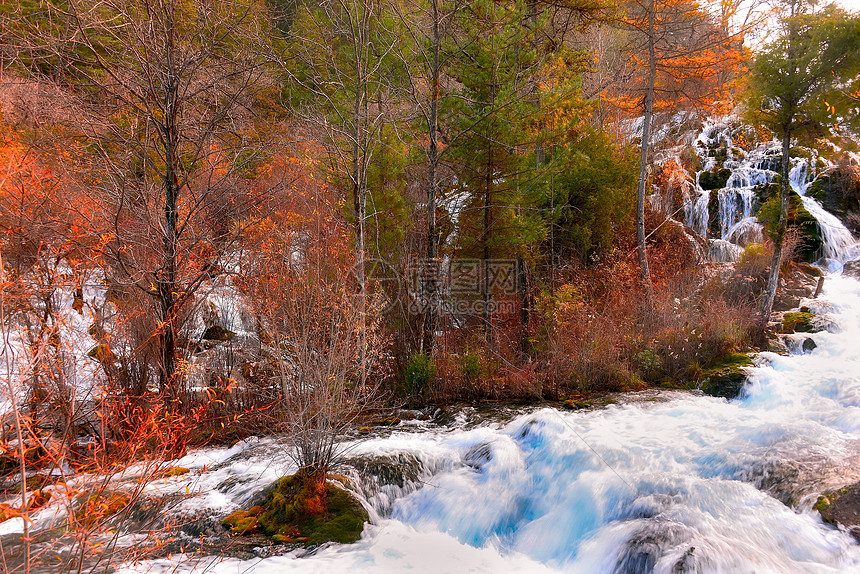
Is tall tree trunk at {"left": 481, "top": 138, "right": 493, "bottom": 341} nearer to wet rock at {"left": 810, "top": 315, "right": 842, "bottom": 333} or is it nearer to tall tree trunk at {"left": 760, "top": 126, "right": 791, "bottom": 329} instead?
tall tree trunk at {"left": 760, "top": 126, "right": 791, "bottom": 329}

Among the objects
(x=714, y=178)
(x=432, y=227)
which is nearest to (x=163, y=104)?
(x=432, y=227)

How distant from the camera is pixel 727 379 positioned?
7504mm

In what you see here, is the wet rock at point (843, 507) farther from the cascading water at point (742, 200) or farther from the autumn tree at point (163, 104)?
the cascading water at point (742, 200)

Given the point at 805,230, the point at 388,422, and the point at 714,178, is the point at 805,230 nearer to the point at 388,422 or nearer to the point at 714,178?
the point at 714,178

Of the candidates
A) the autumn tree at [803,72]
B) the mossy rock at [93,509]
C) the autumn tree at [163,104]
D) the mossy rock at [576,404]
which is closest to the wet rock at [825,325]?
the autumn tree at [803,72]

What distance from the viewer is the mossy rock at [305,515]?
4.56m

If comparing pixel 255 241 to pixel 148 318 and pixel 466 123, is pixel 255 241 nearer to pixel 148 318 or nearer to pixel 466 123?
Answer: pixel 148 318

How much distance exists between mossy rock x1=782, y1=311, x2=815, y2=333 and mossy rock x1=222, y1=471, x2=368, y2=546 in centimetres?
989

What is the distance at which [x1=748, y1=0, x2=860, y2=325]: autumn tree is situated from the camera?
786 centimetres

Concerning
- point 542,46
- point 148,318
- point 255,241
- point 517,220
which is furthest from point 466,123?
point 148,318

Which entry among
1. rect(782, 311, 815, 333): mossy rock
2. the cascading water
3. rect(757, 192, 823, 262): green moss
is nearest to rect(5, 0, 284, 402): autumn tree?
rect(782, 311, 815, 333): mossy rock

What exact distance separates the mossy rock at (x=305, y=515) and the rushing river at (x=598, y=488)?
17 cm

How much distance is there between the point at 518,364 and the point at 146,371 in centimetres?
636

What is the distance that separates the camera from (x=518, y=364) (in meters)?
8.61
